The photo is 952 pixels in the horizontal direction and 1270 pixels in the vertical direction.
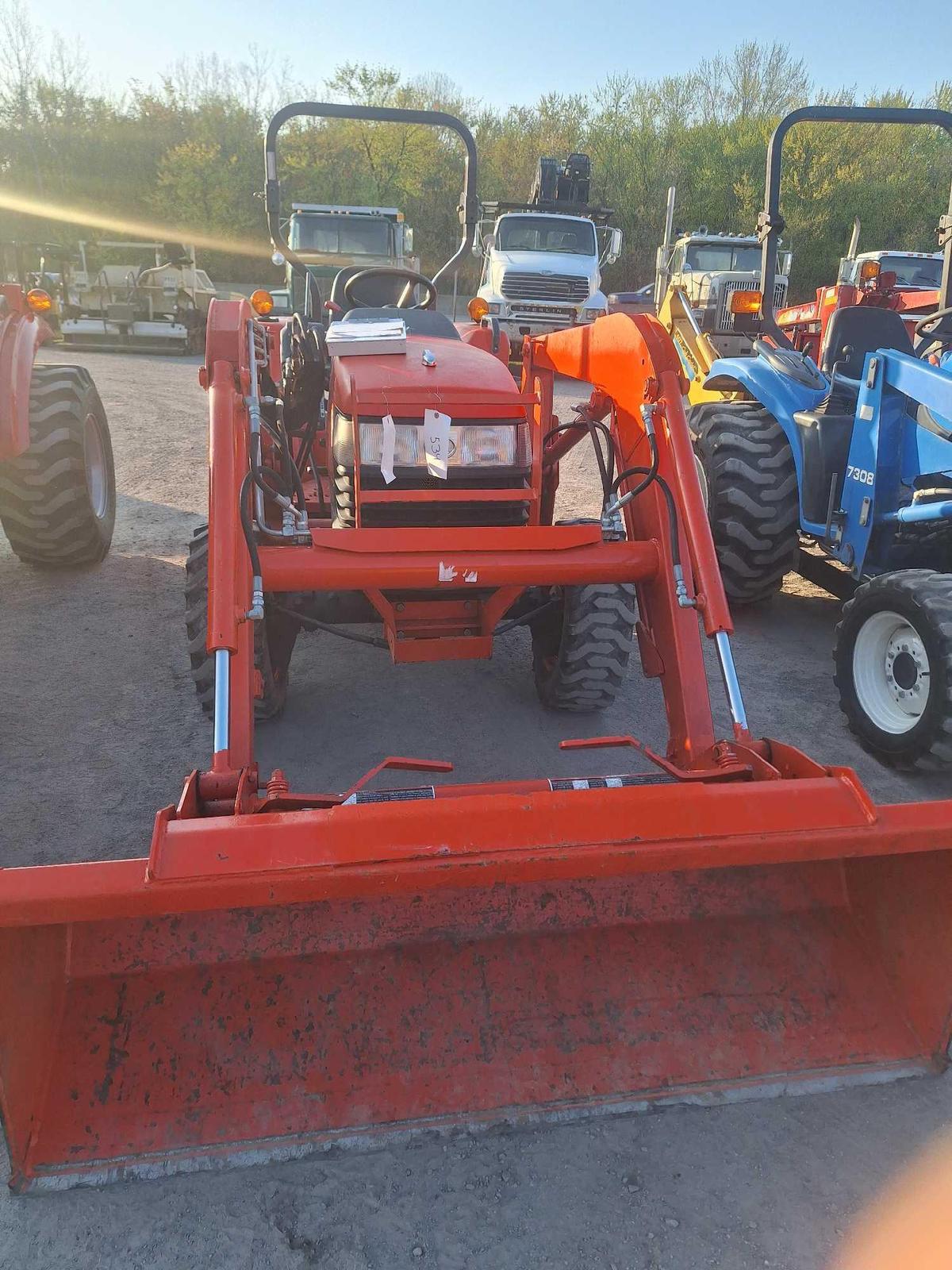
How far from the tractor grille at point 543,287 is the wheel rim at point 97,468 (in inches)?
411

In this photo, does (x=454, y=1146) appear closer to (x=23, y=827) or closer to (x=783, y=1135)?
(x=783, y=1135)

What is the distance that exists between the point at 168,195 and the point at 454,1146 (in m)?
36.3

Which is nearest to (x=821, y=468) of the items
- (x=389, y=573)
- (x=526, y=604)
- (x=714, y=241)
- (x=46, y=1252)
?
(x=526, y=604)

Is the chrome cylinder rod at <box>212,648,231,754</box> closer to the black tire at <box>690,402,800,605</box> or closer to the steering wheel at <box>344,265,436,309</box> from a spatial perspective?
the steering wheel at <box>344,265,436,309</box>

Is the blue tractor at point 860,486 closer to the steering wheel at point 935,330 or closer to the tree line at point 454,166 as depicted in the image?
the steering wheel at point 935,330

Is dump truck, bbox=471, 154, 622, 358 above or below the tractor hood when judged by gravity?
above

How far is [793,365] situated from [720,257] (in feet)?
37.6

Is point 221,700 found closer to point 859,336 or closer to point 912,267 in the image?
point 859,336

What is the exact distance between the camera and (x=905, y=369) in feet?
12.9

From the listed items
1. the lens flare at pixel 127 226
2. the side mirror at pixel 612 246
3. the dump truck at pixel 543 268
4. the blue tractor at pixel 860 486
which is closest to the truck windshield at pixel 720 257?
the side mirror at pixel 612 246

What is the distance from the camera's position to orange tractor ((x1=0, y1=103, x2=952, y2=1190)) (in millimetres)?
1768

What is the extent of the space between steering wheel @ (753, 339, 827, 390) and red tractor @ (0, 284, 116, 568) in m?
4.05

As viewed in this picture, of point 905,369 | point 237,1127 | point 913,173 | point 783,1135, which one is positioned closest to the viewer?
point 237,1127

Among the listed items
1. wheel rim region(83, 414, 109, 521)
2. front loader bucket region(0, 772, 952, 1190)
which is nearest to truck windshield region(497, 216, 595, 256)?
wheel rim region(83, 414, 109, 521)
